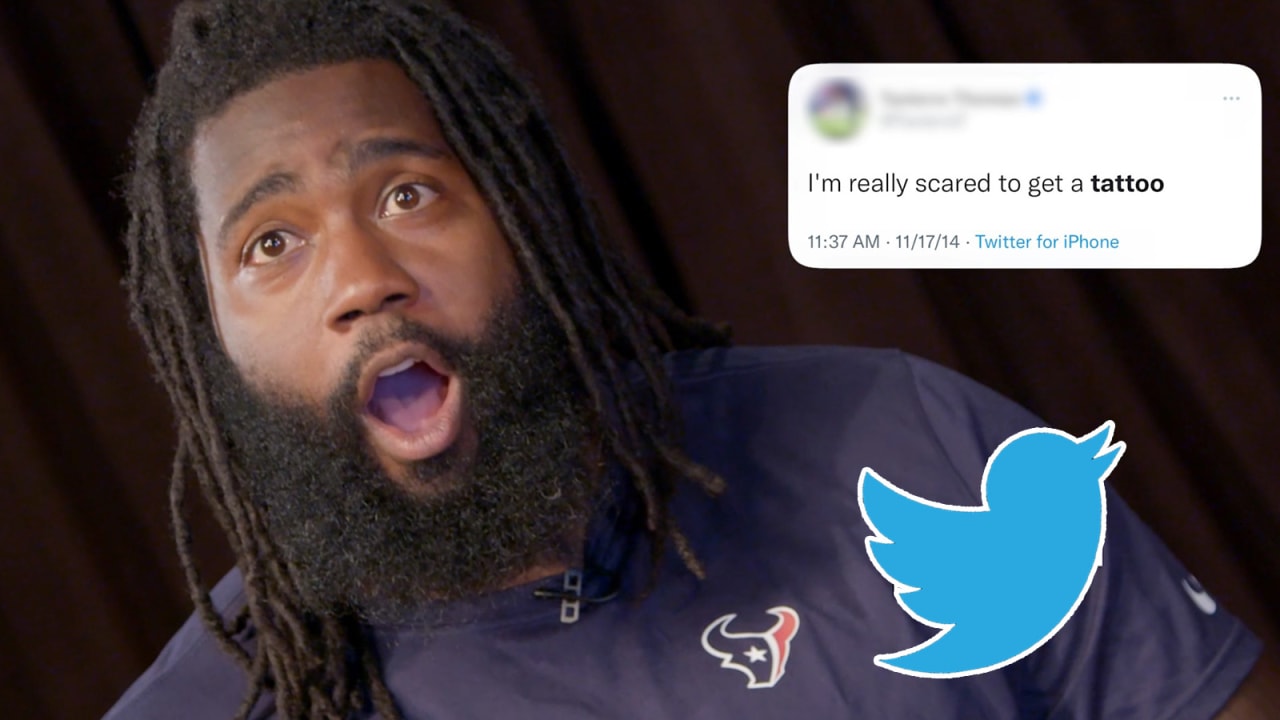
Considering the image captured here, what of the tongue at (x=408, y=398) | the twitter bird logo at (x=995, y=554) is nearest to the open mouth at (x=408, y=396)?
the tongue at (x=408, y=398)

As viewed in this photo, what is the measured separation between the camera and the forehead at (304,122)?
0.99 metres

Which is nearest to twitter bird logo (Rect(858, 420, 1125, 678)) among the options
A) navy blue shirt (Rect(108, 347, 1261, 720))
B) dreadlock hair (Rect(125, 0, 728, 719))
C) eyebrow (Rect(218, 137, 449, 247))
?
navy blue shirt (Rect(108, 347, 1261, 720))

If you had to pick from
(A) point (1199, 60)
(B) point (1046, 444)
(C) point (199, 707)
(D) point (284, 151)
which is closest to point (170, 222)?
(D) point (284, 151)

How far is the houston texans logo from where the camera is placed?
990 millimetres

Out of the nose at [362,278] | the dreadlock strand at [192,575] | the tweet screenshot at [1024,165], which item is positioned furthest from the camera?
the tweet screenshot at [1024,165]

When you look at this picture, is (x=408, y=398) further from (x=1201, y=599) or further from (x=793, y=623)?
(x=1201, y=599)

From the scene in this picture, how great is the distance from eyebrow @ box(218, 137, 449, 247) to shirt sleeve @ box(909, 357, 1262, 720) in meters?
0.51

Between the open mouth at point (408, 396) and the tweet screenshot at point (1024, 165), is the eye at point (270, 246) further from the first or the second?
the tweet screenshot at point (1024, 165)

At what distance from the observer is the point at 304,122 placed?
3.26 ft

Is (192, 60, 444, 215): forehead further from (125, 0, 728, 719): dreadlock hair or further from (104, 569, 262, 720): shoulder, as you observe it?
Result: (104, 569, 262, 720): shoulder

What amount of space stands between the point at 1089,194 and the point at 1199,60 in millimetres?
179

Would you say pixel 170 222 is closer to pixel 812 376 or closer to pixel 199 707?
pixel 199 707

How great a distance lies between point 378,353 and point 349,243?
0.09m

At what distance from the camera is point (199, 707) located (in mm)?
1069
